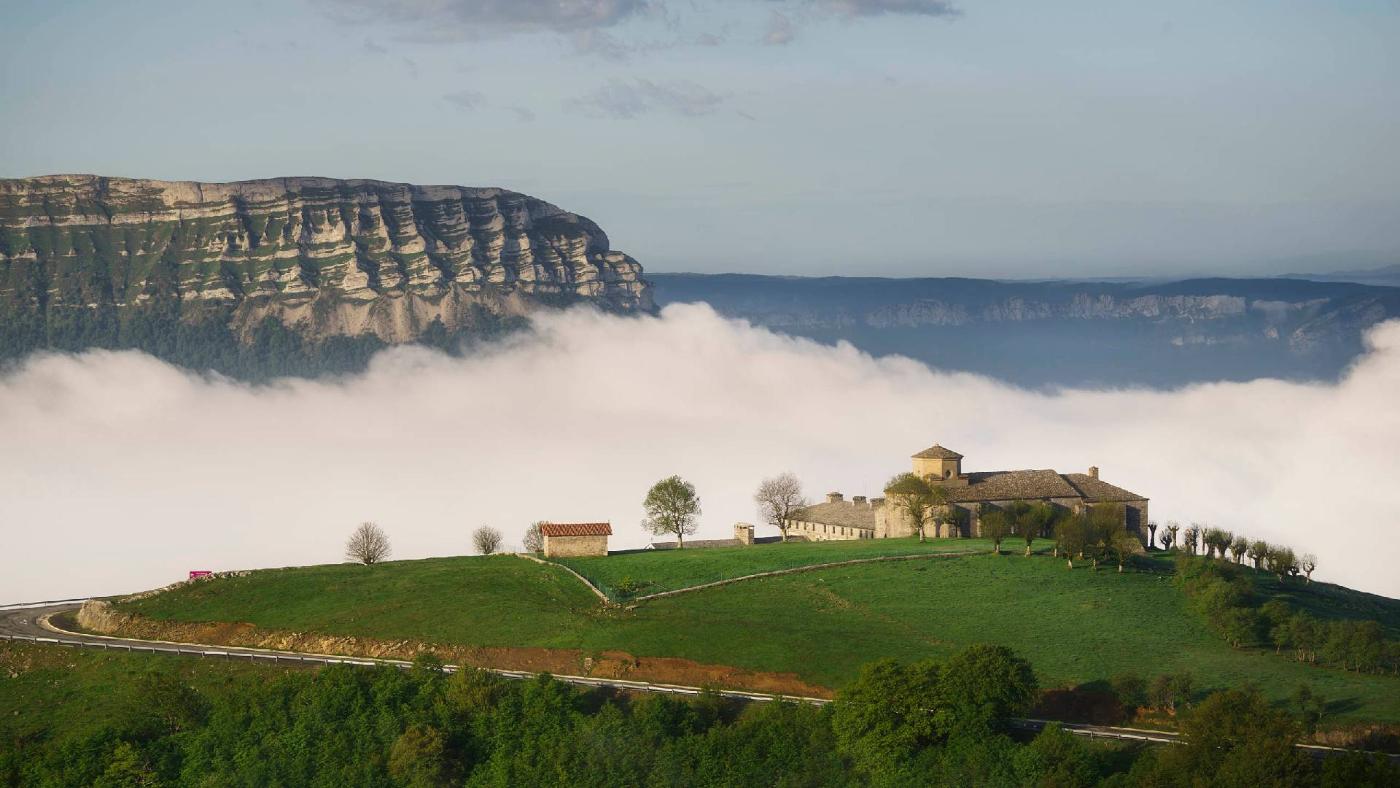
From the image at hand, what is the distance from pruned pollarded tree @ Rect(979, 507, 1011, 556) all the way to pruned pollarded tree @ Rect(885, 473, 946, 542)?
4185 mm

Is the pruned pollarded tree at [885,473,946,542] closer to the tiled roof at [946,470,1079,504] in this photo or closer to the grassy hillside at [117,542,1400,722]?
the tiled roof at [946,470,1079,504]

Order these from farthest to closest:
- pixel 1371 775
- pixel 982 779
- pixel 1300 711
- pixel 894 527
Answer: pixel 894 527, pixel 1300 711, pixel 982 779, pixel 1371 775

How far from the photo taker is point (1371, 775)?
249ft

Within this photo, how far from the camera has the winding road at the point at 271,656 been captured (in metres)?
86.2

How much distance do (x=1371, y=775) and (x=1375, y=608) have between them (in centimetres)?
4070

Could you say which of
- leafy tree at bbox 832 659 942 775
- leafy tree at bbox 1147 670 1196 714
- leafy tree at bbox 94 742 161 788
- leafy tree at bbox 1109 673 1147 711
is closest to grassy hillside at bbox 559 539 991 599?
leafy tree at bbox 832 659 942 775

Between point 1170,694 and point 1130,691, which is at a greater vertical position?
point 1130,691

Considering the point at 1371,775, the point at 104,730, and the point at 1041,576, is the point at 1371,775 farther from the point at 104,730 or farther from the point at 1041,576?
the point at 104,730

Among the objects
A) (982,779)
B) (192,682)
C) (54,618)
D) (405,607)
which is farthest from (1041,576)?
(54,618)

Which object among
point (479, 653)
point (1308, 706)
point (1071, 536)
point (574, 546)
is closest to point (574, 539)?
point (574, 546)

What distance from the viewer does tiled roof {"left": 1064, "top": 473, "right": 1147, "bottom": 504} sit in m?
132

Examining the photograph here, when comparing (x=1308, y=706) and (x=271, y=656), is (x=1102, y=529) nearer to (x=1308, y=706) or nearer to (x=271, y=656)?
(x=1308, y=706)

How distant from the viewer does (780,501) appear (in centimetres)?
14625

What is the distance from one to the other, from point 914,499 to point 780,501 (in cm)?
1997
